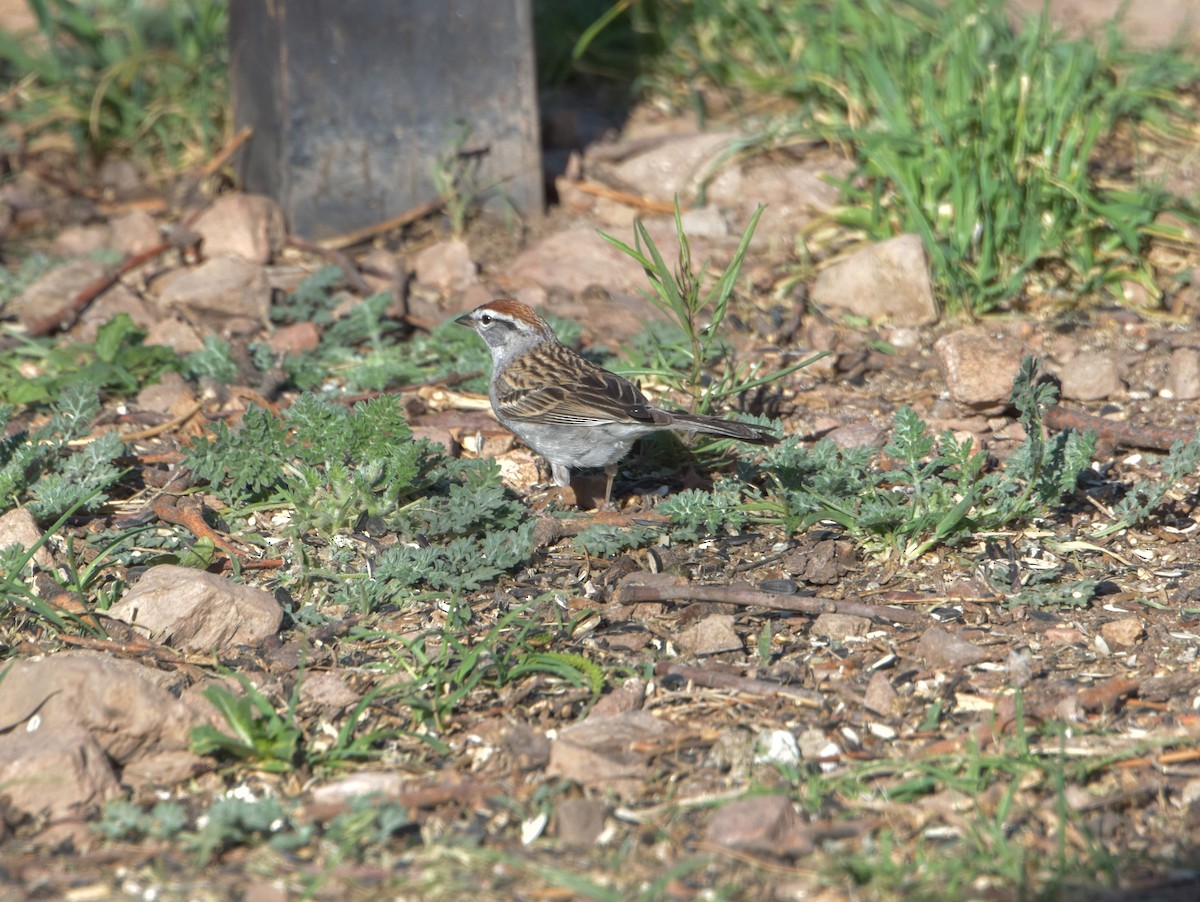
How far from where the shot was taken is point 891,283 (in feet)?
20.8

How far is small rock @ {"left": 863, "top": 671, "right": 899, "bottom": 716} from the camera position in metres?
3.89

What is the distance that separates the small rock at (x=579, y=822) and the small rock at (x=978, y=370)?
2.80m

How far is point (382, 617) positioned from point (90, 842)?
1267 mm

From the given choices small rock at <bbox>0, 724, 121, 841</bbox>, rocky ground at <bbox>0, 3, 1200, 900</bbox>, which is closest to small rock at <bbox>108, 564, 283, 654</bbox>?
rocky ground at <bbox>0, 3, 1200, 900</bbox>

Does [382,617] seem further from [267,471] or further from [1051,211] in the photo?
[1051,211]

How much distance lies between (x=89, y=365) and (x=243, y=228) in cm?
→ 138

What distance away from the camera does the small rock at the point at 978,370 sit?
5469mm

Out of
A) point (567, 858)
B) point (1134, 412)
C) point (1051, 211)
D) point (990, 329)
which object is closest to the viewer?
point (567, 858)

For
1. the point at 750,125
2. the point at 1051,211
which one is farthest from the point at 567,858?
the point at 750,125

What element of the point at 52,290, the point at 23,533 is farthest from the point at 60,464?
the point at 52,290

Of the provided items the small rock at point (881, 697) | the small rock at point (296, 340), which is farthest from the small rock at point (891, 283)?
the small rock at point (881, 697)

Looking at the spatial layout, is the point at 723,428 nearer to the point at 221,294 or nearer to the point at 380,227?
the point at 221,294

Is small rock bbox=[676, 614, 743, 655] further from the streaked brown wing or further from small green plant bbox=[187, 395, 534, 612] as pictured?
the streaked brown wing

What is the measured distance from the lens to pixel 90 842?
3359mm
